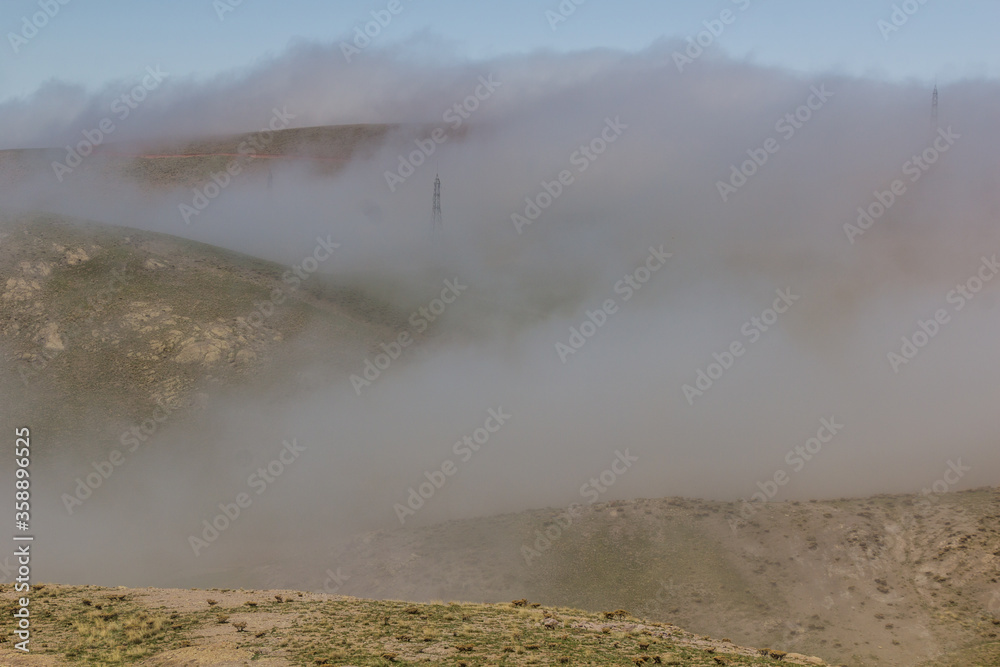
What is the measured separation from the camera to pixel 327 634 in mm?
21969

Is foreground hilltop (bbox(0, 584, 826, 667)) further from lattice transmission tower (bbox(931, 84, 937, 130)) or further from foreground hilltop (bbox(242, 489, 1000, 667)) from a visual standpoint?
lattice transmission tower (bbox(931, 84, 937, 130))

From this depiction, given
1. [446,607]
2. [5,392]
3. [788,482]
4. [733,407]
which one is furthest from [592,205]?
[446,607]

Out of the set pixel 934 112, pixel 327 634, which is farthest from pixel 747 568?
pixel 934 112

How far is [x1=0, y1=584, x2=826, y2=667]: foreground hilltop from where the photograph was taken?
20.1 m

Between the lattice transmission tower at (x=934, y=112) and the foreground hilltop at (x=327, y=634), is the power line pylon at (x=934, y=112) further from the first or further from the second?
the foreground hilltop at (x=327, y=634)

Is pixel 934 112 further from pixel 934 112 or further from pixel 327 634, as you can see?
pixel 327 634

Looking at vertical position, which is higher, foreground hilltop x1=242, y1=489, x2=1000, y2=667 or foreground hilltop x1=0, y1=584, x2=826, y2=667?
foreground hilltop x1=242, y1=489, x2=1000, y2=667

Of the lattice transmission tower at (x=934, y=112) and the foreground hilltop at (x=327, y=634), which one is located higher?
the lattice transmission tower at (x=934, y=112)

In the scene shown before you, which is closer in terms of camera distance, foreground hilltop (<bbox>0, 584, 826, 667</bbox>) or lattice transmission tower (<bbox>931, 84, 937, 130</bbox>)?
foreground hilltop (<bbox>0, 584, 826, 667</bbox>)

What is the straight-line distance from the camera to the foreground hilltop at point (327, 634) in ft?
66.0

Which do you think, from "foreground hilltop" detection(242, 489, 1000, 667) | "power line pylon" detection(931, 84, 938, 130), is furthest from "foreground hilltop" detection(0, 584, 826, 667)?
"power line pylon" detection(931, 84, 938, 130)

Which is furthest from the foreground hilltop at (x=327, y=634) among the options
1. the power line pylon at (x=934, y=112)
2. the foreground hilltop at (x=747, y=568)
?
the power line pylon at (x=934, y=112)

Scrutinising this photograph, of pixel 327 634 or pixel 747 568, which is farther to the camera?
pixel 747 568

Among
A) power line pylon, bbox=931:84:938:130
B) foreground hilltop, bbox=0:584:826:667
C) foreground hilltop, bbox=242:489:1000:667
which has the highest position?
power line pylon, bbox=931:84:938:130
